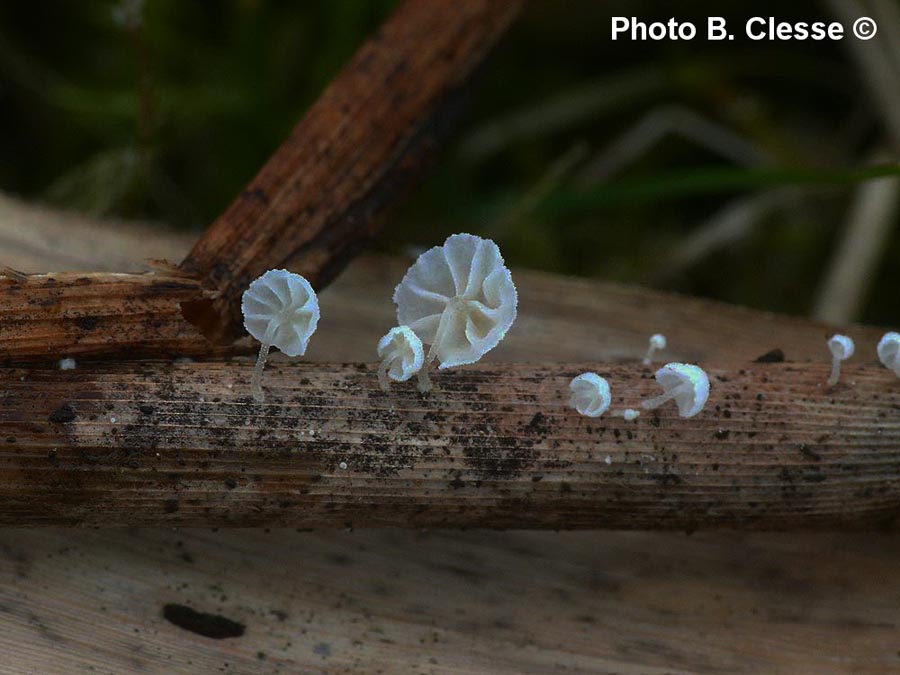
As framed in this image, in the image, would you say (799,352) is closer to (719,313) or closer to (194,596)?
(719,313)

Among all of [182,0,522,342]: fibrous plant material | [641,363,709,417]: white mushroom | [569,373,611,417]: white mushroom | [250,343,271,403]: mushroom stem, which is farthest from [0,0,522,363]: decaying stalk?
[641,363,709,417]: white mushroom

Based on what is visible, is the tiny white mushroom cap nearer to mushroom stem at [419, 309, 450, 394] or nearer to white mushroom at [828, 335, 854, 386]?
white mushroom at [828, 335, 854, 386]

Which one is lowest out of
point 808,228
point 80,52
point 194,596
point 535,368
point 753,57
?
point 194,596

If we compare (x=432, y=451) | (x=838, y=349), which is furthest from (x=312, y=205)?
(x=838, y=349)

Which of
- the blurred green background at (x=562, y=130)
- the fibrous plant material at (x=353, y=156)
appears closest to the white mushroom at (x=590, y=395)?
the fibrous plant material at (x=353, y=156)

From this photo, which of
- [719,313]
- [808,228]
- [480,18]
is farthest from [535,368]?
[808,228]

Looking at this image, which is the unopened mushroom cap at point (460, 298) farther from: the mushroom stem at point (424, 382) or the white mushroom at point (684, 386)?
the white mushroom at point (684, 386)

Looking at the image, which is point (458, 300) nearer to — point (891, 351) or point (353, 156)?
point (353, 156)
